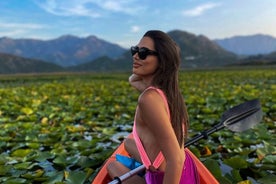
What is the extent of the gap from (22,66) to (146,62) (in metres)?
136

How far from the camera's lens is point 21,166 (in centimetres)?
340

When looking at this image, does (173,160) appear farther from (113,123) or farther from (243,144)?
(113,123)

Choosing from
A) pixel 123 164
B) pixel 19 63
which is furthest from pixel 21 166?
pixel 19 63

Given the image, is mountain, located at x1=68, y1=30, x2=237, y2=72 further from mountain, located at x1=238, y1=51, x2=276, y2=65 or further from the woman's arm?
the woman's arm

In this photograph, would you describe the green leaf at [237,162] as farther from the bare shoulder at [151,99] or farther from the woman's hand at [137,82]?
the bare shoulder at [151,99]

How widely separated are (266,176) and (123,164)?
4.35ft

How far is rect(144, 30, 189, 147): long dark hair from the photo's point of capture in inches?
72.4

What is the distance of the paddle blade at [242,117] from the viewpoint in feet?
11.9

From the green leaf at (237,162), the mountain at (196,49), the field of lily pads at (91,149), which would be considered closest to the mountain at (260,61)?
the mountain at (196,49)

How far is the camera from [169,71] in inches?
73.7

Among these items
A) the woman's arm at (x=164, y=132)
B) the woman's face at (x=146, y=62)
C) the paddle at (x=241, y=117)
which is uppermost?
the woman's face at (x=146, y=62)

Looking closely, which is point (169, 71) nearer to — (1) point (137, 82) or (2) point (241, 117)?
(1) point (137, 82)

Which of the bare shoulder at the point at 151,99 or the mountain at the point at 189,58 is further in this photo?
the mountain at the point at 189,58

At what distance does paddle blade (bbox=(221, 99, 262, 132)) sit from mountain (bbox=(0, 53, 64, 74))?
126263 mm
